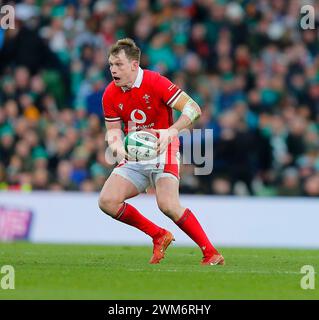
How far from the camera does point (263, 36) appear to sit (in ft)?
69.2

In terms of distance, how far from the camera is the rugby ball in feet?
37.6

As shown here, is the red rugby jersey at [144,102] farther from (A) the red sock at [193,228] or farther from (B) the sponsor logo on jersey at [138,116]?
(A) the red sock at [193,228]

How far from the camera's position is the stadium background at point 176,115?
56.0 ft

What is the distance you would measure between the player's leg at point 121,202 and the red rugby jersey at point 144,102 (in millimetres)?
569

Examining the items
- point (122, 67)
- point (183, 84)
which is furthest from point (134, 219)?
point (183, 84)

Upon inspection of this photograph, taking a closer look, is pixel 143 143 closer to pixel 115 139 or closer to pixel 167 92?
pixel 115 139

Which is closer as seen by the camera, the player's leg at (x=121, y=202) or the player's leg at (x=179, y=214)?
the player's leg at (x=179, y=214)

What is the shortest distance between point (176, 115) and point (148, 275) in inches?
359

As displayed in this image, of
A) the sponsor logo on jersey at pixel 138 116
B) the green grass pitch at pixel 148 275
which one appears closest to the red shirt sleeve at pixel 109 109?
the sponsor logo on jersey at pixel 138 116

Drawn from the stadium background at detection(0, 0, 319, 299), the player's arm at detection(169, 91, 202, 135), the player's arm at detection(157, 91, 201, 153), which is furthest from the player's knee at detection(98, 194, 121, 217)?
the stadium background at detection(0, 0, 319, 299)

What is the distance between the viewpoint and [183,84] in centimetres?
1991
